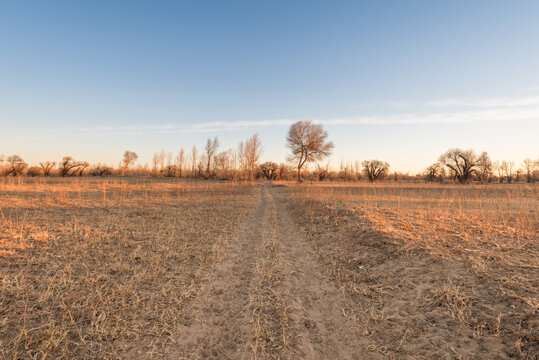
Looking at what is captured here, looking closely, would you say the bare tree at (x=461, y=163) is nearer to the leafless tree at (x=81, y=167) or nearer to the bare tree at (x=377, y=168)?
the bare tree at (x=377, y=168)

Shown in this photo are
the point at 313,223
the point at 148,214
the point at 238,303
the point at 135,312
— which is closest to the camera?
the point at 135,312

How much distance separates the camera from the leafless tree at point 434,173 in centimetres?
4969

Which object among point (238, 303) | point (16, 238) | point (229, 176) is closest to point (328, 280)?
point (238, 303)

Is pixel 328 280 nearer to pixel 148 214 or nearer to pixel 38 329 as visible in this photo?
pixel 38 329

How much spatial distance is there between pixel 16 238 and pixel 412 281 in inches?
408

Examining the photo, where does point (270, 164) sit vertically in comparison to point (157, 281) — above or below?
above

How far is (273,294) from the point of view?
3.98 m

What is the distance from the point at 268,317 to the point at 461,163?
2281 inches

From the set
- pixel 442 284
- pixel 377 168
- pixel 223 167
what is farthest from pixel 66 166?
pixel 377 168

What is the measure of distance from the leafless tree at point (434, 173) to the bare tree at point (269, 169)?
1646 inches

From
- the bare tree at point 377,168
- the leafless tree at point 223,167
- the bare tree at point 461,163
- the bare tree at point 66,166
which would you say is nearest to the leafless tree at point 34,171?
the bare tree at point 66,166

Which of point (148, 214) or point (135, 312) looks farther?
point (148, 214)

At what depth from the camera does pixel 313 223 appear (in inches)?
384

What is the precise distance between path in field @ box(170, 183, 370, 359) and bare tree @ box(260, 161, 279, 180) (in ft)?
214
